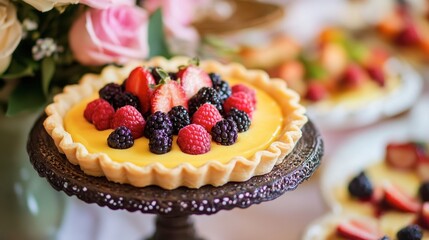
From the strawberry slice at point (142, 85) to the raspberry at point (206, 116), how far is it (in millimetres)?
98

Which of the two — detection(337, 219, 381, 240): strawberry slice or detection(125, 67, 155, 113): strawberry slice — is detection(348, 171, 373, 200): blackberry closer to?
detection(337, 219, 381, 240): strawberry slice

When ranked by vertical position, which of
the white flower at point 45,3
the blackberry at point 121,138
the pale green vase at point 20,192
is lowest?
the pale green vase at point 20,192

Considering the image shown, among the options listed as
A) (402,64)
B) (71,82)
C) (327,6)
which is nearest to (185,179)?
(71,82)

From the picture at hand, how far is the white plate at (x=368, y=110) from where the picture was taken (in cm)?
177

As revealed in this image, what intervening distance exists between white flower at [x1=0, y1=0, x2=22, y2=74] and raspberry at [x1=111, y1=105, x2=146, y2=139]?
258 millimetres

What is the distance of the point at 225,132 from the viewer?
1.04 meters

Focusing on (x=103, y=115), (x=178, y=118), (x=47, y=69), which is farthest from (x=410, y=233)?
(x=47, y=69)

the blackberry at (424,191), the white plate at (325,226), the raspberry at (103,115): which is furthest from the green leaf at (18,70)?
the blackberry at (424,191)

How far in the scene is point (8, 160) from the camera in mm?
1407

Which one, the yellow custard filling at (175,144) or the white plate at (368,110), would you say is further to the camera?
the white plate at (368,110)

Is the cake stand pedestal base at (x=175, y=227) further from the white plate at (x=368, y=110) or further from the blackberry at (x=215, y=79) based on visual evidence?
the white plate at (x=368, y=110)

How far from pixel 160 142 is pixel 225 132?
11cm

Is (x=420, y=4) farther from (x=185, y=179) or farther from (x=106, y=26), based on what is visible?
(x=185, y=179)

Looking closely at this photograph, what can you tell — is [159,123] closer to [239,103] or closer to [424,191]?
[239,103]
